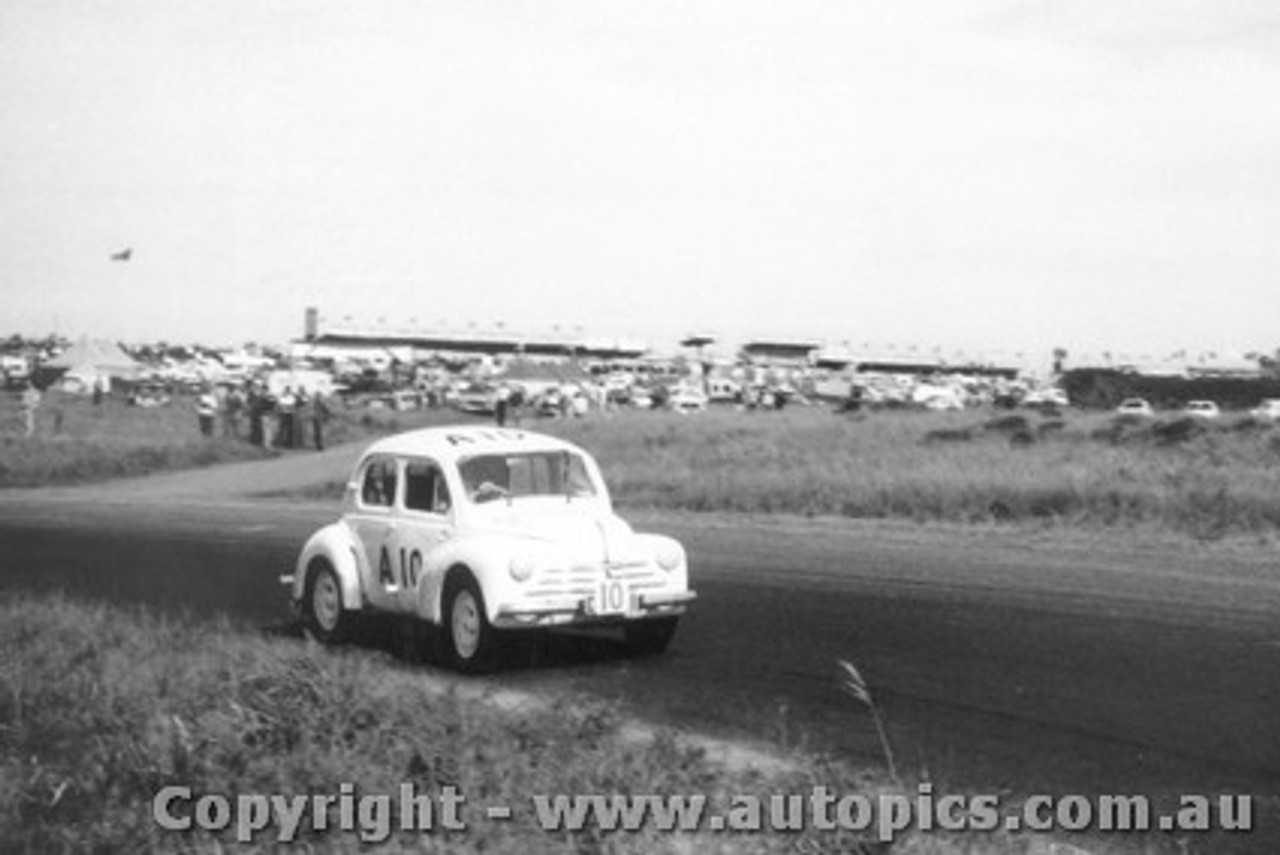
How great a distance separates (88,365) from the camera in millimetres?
79062

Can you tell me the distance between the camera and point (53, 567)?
53.3ft

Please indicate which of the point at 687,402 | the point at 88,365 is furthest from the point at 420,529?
the point at 88,365

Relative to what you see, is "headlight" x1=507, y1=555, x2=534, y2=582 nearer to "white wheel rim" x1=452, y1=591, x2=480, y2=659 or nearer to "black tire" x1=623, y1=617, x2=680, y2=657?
"white wheel rim" x1=452, y1=591, x2=480, y2=659

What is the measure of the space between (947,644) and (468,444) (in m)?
4.02

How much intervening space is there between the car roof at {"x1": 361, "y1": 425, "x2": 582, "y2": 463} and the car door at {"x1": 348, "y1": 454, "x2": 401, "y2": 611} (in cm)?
21

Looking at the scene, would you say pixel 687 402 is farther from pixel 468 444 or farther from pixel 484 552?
pixel 484 552

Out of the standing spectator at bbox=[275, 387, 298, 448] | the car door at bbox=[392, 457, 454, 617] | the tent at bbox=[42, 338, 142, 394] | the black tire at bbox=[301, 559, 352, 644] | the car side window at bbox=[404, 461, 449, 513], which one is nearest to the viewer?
the car door at bbox=[392, 457, 454, 617]

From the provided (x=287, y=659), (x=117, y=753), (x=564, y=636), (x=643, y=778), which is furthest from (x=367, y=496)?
(x=643, y=778)

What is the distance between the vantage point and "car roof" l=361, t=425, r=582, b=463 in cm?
1074

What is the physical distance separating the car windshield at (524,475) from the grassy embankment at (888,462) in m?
9.17

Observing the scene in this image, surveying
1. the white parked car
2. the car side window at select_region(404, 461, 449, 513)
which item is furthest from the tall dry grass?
the car side window at select_region(404, 461, 449, 513)

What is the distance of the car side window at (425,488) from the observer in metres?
10.7

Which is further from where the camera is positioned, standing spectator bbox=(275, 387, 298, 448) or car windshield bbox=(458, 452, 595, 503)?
standing spectator bbox=(275, 387, 298, 448)

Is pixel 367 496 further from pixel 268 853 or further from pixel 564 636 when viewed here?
pixel 268 853
